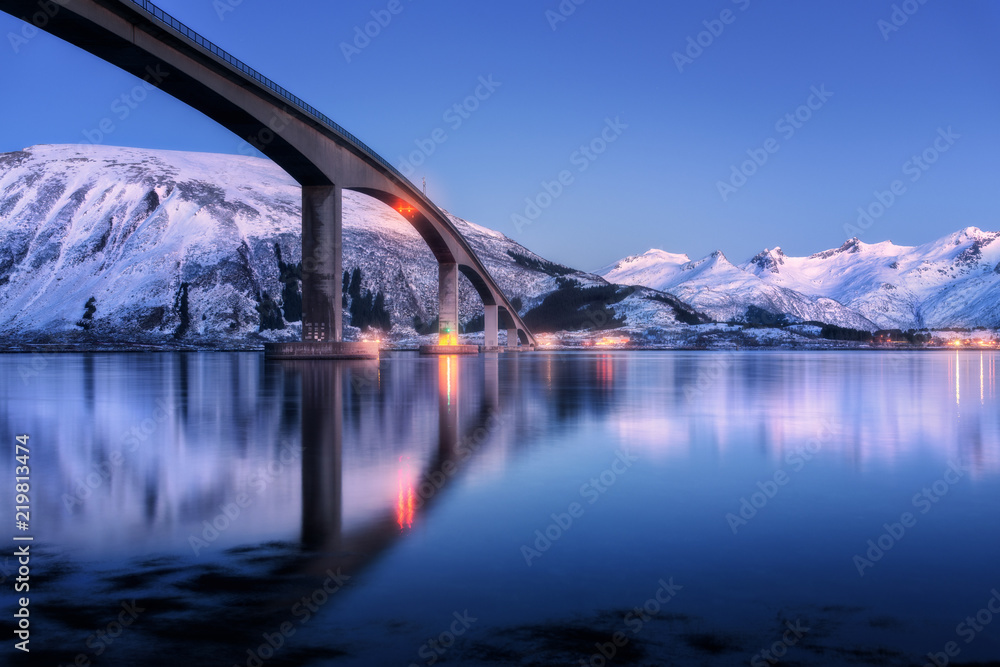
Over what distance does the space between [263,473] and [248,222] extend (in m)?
196

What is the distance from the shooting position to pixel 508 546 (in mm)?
6160

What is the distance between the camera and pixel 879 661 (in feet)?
13.3

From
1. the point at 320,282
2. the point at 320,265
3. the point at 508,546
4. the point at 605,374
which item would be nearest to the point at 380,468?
the point at 508,546

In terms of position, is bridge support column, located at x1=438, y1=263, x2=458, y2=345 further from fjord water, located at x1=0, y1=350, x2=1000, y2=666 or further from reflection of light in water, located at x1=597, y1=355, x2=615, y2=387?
fjord water, located at x1=0, y1=350, x2=1000, y2=666

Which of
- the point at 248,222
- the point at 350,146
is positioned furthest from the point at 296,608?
the point at 248,222

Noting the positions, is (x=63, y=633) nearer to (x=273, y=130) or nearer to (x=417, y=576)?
(x=417, y=576)

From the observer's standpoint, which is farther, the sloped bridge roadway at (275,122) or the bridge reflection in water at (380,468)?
the sloped bridge roadway at (275,122)

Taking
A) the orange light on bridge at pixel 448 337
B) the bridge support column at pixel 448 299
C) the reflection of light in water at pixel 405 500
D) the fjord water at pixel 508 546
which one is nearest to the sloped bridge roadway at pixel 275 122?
the bridge support column at pixel 448 299

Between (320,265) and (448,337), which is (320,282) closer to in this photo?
(320,265)

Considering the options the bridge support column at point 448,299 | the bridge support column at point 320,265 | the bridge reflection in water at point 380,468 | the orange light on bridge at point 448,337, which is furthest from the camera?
the bridge support column at point 448,299

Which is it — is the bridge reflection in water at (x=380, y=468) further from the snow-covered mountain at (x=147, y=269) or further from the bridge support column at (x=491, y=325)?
the snow-covered mountain at (x=147, y=269)

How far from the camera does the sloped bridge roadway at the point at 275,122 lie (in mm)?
32094

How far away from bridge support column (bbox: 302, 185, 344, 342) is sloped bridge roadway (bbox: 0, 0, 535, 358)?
7cm

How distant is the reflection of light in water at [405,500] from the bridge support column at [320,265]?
4672cm
